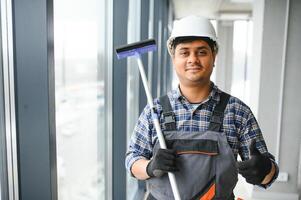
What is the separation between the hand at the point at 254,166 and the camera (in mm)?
1023

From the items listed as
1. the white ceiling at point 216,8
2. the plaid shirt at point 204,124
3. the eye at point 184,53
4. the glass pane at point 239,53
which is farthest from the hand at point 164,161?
the glass pane at point 239,53

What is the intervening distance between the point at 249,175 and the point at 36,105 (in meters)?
0.71

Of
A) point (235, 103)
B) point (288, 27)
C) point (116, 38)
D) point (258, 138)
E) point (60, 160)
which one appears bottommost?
point (60, 160)

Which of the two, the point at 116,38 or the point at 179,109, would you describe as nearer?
the point at 179,109

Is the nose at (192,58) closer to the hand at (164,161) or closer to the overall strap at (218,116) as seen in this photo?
the overall strap at (218,116)

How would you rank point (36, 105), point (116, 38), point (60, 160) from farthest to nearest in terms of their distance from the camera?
point (116, 38)
point (60, 160)
point (36, 105)

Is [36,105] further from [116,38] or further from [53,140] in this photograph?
[116,38]

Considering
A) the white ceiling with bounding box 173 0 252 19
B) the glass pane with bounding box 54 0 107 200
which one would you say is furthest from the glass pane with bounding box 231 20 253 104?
the glass pane with bounding box 54 0 107 200

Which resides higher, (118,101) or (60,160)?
(118,101)

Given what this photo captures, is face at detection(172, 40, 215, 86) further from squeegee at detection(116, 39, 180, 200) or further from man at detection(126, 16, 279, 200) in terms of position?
squeegee at detection(116, 39, 180, 200)

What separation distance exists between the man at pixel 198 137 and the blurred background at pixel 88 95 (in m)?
0.33

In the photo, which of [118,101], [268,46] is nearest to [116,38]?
[118,101]

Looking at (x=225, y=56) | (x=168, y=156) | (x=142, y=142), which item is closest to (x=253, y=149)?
(x=168, y=156)

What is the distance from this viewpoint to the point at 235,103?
110 centimetres
